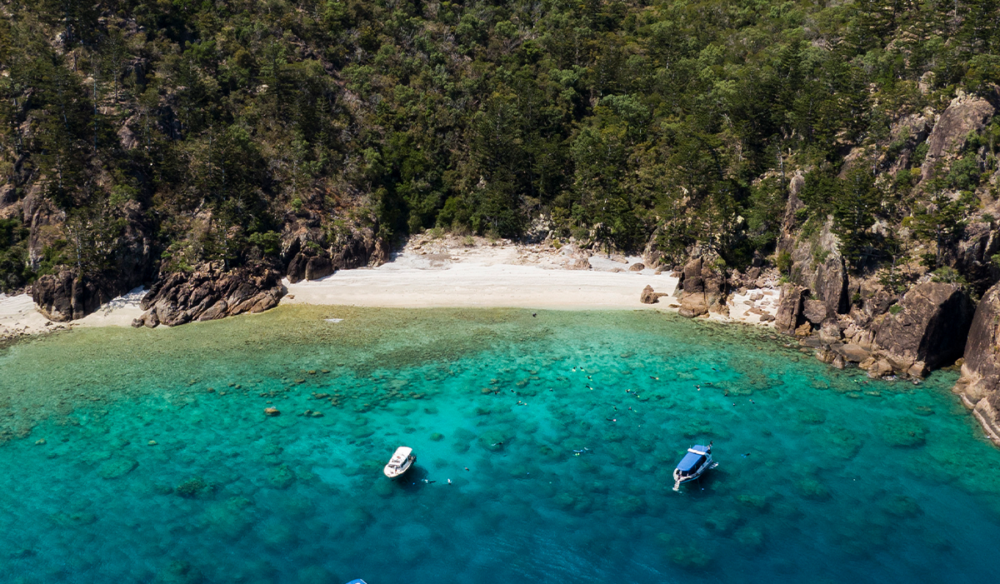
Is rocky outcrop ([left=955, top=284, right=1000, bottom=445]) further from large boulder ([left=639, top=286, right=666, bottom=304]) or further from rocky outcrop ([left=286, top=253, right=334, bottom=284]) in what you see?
rocky outcrop ([left=286, top=253, right=334, bottom=284])

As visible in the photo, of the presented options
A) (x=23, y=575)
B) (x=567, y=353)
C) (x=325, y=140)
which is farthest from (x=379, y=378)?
(x=325, y=140)

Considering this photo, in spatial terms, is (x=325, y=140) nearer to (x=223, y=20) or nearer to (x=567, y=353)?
(x=223, y=20)

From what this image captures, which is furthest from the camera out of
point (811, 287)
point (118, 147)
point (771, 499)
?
point (118, 147)

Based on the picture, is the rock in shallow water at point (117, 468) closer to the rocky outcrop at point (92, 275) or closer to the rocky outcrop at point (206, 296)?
the rocky outcrop at point (206, 296)

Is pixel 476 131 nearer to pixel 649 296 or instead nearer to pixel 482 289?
pixel 482 289

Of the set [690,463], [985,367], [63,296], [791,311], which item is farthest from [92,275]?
[985,367]
